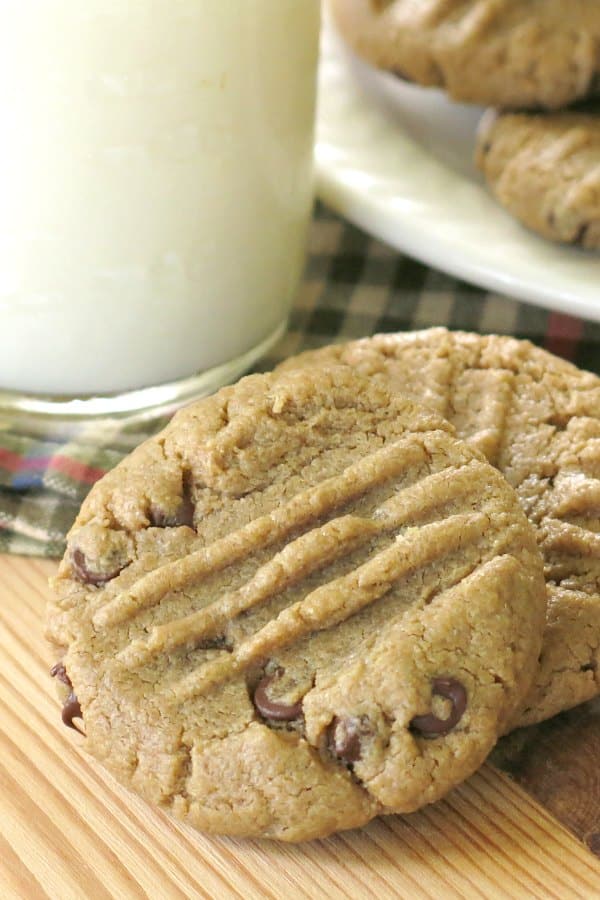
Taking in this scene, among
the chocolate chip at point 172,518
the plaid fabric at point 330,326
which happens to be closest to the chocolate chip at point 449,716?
the chocolate chip at point 172,518

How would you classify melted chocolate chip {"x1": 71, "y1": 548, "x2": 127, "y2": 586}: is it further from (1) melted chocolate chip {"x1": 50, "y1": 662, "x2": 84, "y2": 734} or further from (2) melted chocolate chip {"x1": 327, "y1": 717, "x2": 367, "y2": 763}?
(2) melted chocolate chip {"x1": 327, "y1": 717, "x2": 367, "y2": 763}

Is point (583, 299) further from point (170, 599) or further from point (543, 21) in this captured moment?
point (170, 599)

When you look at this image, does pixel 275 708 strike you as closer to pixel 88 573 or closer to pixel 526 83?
pixel 88 573

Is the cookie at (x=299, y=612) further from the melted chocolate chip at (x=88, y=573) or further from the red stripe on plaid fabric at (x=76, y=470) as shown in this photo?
the red stripe on plaid fabric at (x=76, y=470)

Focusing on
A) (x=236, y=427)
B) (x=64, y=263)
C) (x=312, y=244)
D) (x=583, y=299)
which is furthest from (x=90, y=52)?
(x=312, y=244)

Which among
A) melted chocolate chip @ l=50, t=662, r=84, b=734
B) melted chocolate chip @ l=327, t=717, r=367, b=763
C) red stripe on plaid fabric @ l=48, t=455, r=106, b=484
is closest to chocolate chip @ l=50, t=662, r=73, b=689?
melted chocolate chip @ l=50, t=662, r=84, b=734

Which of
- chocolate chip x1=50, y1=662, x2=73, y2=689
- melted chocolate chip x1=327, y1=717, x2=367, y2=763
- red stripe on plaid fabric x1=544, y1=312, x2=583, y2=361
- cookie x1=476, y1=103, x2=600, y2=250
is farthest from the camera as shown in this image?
red stripe on plaid fabric x1=544, y1=312, x2=583, y2=361
